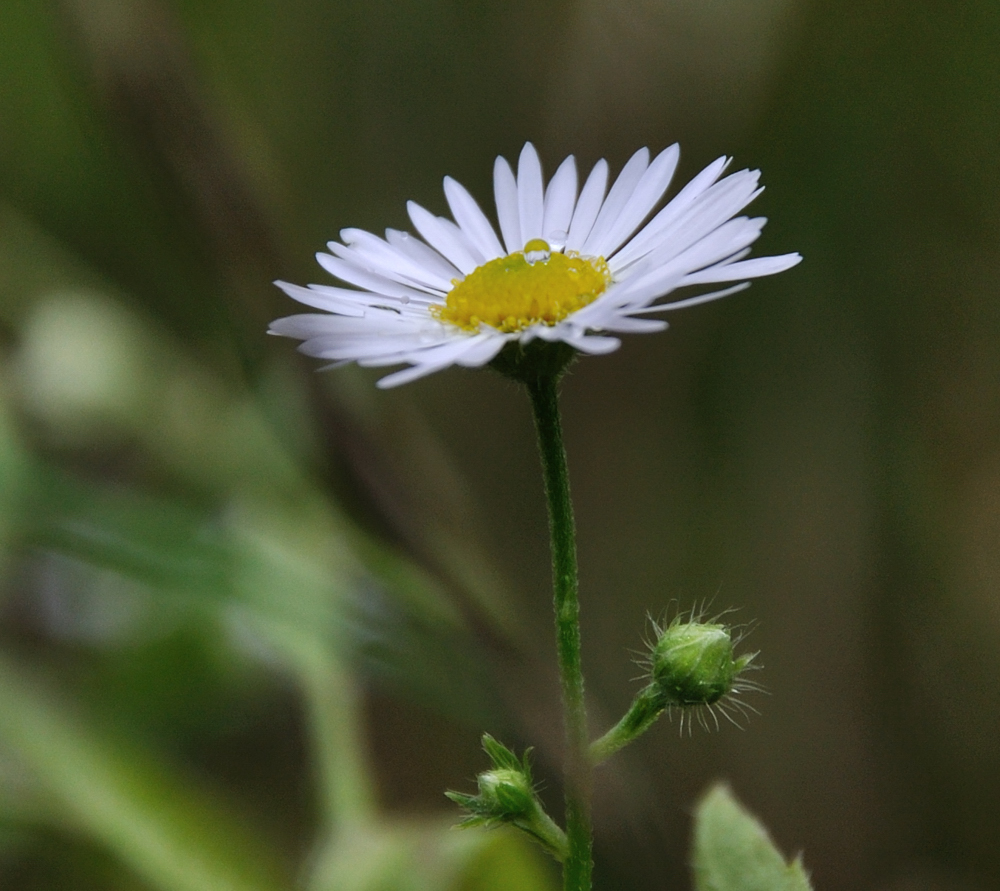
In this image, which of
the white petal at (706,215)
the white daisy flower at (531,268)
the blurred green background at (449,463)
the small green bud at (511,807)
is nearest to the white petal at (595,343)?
the white daisy flower at (531,268)

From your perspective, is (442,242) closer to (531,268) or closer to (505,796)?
(531,268)

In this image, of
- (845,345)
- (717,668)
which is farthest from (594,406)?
(717,668)

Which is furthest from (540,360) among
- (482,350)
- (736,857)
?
(736,857)

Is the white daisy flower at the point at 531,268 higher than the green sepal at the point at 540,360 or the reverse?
higher

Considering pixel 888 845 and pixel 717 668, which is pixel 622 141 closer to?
pixel 888 845

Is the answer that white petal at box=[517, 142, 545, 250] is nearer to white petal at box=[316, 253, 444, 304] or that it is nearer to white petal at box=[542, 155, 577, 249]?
white petal at box=[542, 155, 577, 249]

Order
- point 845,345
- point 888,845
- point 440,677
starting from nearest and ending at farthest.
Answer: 1. point 440,677
2. point 888,845
3. point 845,345

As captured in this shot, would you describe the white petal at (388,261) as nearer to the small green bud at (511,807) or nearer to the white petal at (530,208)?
the white petal at (530,208)
